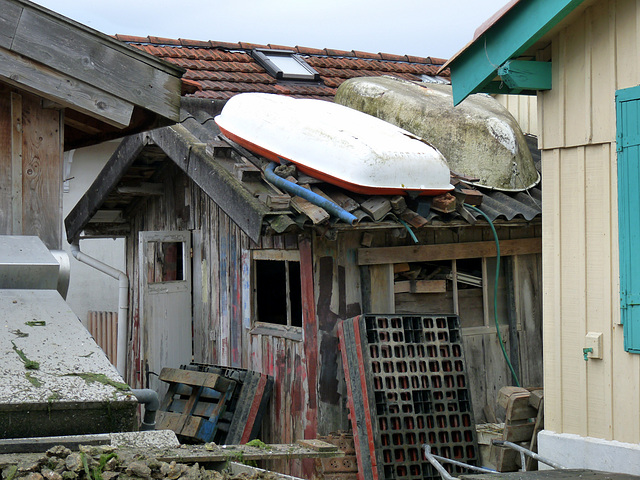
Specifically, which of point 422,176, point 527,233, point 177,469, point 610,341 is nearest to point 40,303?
point 177,469

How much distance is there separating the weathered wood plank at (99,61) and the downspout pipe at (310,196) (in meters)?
2.24

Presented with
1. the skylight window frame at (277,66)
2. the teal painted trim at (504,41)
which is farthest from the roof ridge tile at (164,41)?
the teal painted trim at (504,41)

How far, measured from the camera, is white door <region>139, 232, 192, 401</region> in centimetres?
955

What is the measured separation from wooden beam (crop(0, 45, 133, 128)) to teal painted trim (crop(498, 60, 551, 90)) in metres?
2.75

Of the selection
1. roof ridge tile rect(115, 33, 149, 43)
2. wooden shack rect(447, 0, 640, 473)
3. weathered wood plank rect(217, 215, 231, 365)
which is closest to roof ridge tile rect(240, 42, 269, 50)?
roof ridge tile rect(115, 33, 149, 43)

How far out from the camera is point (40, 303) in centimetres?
373

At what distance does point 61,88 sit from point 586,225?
358 cm

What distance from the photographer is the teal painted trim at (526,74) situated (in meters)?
5.75

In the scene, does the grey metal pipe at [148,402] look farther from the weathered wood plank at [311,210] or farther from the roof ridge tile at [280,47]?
the roof ridge tile at [280,47]

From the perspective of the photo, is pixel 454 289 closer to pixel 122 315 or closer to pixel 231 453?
pixel 122 315

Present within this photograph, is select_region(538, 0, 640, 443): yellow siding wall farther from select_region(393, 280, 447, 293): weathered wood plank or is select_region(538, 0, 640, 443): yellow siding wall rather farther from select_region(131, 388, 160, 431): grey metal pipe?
select_region(131, 388, 160, 431): grey metal pipe

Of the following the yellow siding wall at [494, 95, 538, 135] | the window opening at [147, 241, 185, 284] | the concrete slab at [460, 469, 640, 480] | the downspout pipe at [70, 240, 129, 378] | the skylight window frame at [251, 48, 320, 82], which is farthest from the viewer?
the skylight window frame at [251, 48, 320, 82]

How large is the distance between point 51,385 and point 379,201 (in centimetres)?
434

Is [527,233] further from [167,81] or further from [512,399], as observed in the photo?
[167,81]
